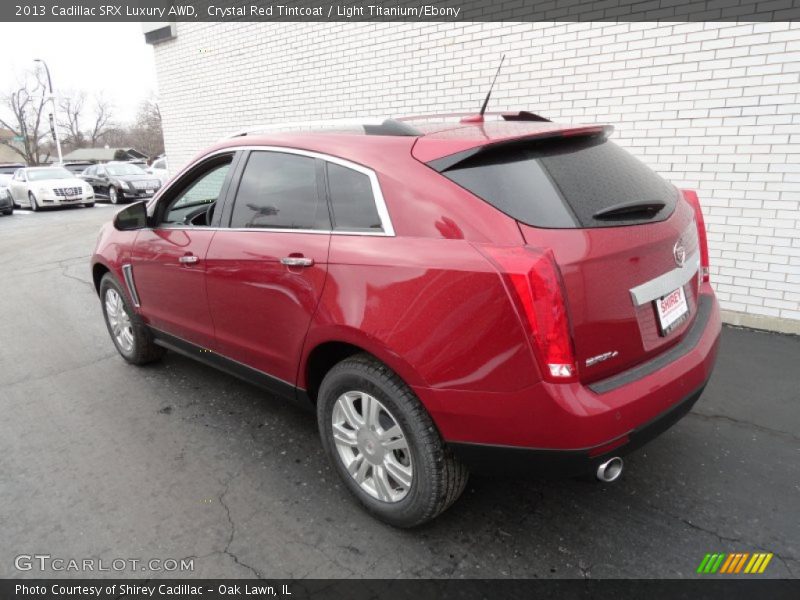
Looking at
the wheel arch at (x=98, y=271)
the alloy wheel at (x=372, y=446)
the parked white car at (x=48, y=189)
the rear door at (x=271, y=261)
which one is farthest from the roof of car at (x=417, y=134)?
the parked white car at (x=48, y=189)

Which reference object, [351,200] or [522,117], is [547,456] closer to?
[351,200]

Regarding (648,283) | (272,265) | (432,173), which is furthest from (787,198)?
(272,265)

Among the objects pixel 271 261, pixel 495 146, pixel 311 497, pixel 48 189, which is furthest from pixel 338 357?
pixel 48 189

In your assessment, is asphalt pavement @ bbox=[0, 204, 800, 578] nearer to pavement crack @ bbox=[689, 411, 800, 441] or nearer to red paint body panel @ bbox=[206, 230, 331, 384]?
pavement crack @ bbox=[689, 411, 800, 441]

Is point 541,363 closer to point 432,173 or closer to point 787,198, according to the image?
point 432,173

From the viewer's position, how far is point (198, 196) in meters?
4.45

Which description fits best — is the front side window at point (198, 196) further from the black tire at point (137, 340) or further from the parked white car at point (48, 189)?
the parked white car at point (48, 189)

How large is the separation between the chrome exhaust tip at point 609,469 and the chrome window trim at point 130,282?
11.2 ft

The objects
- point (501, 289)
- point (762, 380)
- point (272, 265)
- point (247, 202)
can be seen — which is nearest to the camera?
point (501, 289)

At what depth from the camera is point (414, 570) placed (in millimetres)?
2281

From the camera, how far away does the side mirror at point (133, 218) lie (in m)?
3.78

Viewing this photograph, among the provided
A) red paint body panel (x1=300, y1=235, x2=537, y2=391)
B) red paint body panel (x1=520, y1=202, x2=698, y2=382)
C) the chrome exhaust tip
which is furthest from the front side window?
Answer: the chrome exhaust tip

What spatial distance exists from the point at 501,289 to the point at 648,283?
2.26ft

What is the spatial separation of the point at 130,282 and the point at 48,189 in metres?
17.3
